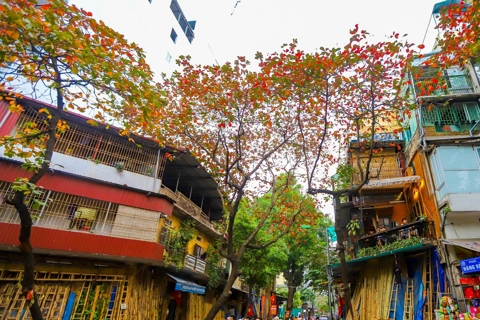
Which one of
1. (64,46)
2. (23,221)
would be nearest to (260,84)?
(64,46)

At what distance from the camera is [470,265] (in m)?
9.98

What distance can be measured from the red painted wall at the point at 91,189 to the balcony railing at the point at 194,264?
319cm

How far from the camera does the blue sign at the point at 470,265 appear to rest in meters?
9.70

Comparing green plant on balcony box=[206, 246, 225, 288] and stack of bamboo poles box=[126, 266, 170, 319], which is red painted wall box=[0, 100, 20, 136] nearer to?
stack of bamboo poles box=[126, 266, 170, 319]

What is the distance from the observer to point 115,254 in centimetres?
1159

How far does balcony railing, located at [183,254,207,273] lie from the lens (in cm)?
1535

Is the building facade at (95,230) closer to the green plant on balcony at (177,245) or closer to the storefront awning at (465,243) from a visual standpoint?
the green plant on balcony at (177,245)

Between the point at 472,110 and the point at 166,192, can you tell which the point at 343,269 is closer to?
the point at 166,192

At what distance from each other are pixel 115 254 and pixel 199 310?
8.99 metres

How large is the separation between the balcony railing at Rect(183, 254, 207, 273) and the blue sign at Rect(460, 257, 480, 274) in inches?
473

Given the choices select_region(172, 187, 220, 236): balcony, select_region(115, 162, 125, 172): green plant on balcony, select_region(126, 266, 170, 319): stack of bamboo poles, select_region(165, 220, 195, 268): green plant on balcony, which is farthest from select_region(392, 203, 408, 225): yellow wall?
select_region(115, 162, 125, 172): green plant on balcony

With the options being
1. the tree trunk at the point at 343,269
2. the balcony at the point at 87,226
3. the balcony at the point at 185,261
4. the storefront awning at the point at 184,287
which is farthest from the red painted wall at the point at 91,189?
the tree trunk at the point at 343,269

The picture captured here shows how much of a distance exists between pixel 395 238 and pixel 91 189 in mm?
14486

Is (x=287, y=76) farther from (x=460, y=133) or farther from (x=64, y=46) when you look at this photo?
(x=460, y=133)
